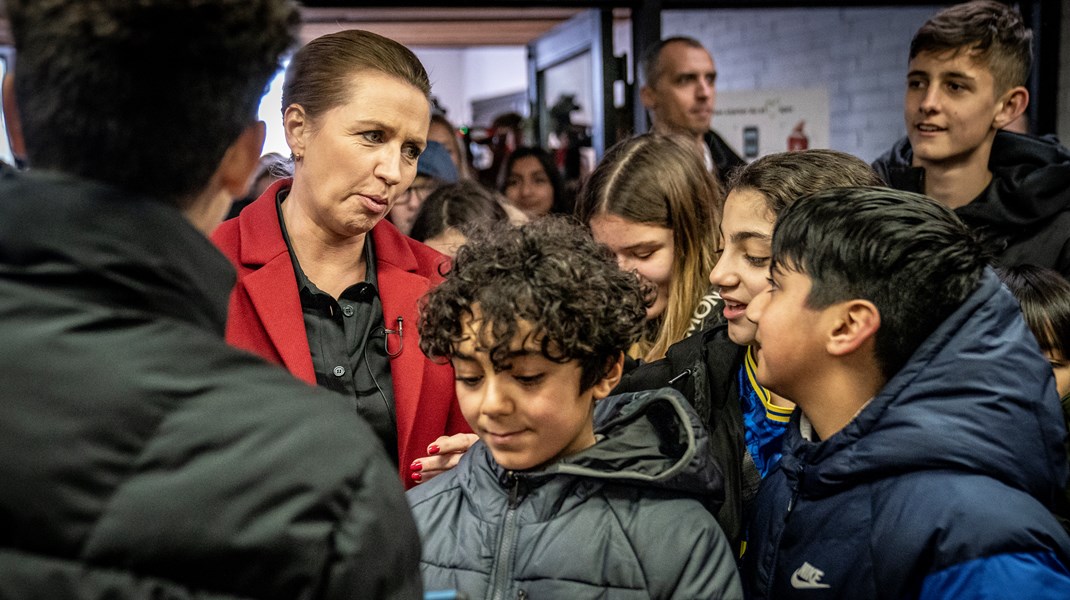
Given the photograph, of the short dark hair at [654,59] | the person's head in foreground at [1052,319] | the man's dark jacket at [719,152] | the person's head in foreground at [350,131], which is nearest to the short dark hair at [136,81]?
the person's head in foreground at [350,131]

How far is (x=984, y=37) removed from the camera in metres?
2.82

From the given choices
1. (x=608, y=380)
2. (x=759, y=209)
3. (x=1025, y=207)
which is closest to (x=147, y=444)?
(x=608, y=380)

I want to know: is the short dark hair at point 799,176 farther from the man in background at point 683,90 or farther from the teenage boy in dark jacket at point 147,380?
the man in background at point 683,90

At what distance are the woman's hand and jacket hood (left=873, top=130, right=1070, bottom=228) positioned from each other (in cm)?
167

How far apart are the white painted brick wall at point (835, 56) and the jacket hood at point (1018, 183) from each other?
2.77 meters

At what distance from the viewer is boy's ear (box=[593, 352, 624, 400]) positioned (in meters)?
1.70

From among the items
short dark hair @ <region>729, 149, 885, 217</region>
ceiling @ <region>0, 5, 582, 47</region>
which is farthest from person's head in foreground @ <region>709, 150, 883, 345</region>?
ceiling @ <region>0, 5, 582, 47</region>

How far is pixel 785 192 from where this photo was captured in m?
1.95

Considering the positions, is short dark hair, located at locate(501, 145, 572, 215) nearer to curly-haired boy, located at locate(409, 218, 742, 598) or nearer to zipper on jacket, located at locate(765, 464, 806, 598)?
curly-haired boy, located at locate(409, 218, 742, 598)

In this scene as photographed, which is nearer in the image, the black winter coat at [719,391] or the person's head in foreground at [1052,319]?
the black winter coat at [719,391]

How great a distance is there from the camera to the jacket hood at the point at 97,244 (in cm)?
84

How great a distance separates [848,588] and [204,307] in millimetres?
1018

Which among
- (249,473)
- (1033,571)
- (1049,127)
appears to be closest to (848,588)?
(1033,571)

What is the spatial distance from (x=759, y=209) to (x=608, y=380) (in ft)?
1.63
